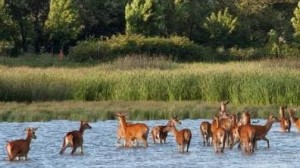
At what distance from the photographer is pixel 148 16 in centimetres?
5138

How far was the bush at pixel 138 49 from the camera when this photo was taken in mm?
45719

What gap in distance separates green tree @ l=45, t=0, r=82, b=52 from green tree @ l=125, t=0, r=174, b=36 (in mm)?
3168

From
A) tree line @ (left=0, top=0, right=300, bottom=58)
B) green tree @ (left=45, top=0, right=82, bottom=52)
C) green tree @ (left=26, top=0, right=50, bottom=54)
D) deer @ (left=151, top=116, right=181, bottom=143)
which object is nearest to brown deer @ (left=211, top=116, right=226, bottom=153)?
deer @ (left=151, top=116, right=181, bottom=143)

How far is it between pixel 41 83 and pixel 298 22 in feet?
90.6

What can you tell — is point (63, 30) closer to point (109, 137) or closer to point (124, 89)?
point (124, 89)

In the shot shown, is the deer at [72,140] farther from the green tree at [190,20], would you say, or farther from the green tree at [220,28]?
the green tree at [190,20]

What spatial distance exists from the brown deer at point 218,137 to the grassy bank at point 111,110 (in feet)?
20.8

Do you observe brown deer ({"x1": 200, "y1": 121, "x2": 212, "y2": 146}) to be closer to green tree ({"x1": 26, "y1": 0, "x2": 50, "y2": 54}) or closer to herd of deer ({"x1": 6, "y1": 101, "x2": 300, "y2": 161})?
herd of deer ({"x1": 6, "y1": 101, "x2": 300, "y2": 161})

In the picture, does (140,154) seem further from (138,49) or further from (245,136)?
(138,49)

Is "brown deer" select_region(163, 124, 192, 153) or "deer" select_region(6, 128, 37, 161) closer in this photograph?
"deer" select_region(6, 128, 37, 161)

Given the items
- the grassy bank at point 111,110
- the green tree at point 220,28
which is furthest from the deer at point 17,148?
Answer: the green tree at point 220,28

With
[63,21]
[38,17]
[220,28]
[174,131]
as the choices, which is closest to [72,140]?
[174,131]

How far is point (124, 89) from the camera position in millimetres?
27375

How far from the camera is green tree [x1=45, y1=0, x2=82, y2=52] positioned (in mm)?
51156
